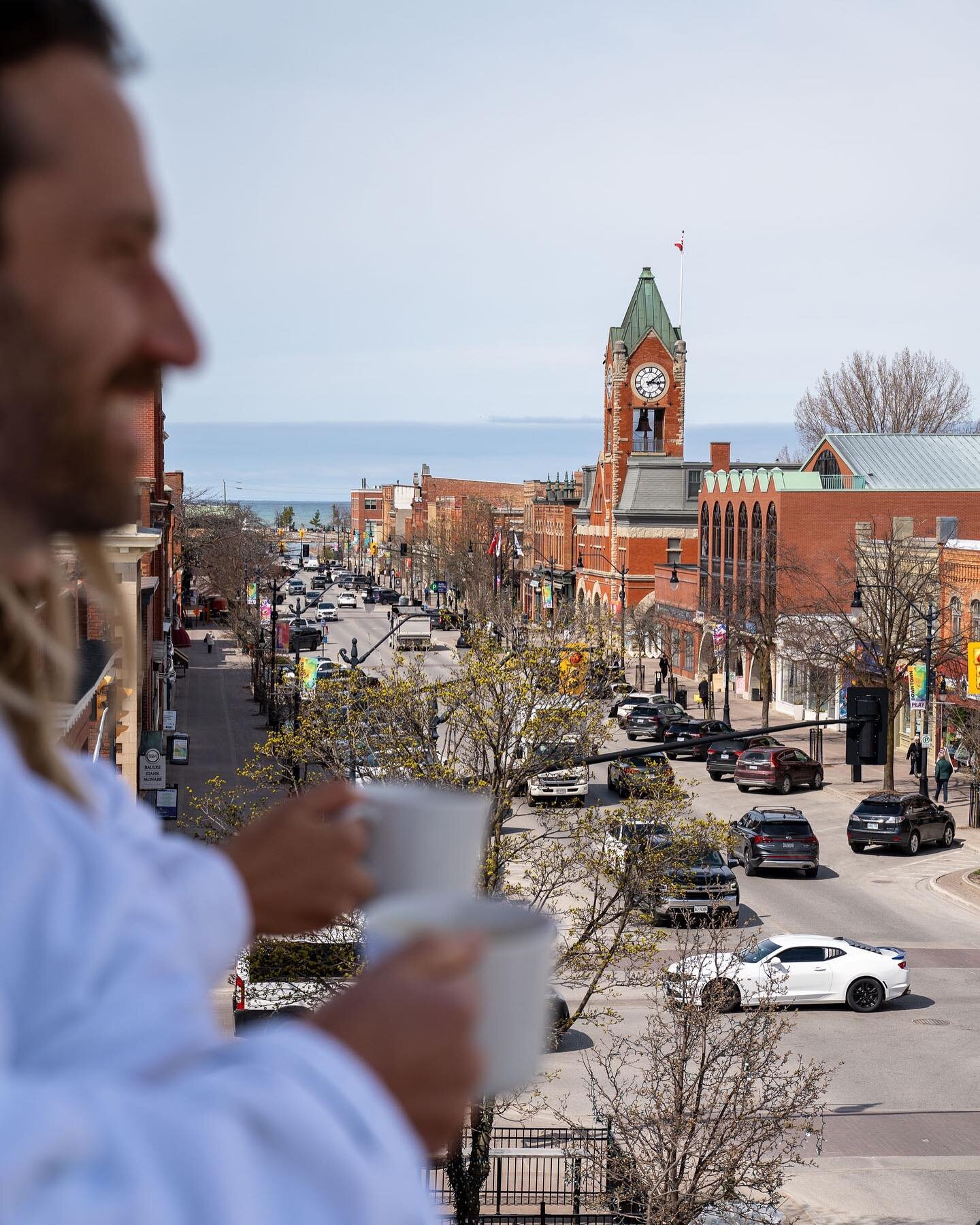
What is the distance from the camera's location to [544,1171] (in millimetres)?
17422

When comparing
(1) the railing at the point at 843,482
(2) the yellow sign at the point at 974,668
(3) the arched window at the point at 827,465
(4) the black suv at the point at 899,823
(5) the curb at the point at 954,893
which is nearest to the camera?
(5) the curb at the point at 954,893

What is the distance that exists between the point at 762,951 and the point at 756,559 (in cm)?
3740

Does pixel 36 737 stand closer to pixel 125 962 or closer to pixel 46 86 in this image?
pixel 125 962

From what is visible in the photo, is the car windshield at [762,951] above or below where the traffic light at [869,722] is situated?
below

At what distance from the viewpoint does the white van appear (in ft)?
54.0

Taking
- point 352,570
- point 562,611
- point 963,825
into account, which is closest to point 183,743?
point 562,611

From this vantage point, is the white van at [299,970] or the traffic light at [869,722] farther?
the traffic light at [869,722]

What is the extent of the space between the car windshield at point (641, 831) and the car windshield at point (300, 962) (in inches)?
167

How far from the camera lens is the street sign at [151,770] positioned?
2861 centimetres

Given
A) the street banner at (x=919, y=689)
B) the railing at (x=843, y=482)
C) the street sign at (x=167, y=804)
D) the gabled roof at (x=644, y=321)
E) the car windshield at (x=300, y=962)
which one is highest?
the gabled roof at (x=644, y=321)

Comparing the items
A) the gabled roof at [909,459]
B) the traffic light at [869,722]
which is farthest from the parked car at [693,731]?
the traffic light at [869,722]

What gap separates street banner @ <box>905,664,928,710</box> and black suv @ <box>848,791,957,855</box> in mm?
3631

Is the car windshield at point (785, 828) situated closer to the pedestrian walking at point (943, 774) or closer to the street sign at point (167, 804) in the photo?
the pedestrian walking at point (943, 774)

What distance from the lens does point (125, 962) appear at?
120 cm
